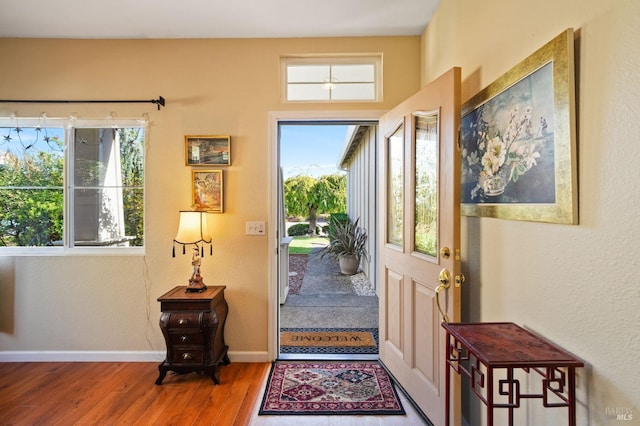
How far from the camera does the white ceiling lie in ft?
6.98

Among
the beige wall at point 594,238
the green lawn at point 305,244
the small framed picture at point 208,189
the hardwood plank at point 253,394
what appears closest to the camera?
the beige wall at point 594,238

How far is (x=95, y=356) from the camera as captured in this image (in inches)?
100

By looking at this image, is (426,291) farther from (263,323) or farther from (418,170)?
(263,323)

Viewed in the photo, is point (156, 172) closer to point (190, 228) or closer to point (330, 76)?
point (190, 228)

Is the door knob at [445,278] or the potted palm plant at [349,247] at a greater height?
the door knob at [445,278]

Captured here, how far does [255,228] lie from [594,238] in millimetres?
2140

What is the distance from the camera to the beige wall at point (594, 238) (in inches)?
33.8

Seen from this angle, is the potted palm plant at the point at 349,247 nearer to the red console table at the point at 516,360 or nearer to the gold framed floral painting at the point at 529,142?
the gold framed floral painting at the point at 529,142

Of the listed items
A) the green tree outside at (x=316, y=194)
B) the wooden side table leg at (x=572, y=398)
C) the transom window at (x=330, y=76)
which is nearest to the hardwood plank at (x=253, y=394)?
the wooden side table leg at (x=572, y=398)

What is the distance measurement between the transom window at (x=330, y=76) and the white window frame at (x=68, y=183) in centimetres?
134

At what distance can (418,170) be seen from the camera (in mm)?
1944

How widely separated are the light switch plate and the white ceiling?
1604 mm

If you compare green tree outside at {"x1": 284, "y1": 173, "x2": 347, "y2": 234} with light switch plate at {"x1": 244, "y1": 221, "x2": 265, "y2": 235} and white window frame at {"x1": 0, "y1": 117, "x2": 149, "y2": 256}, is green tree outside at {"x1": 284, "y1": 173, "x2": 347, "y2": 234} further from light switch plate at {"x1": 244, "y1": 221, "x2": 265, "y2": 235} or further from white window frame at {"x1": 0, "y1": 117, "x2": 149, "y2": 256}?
light switch plate at {"x1": 244, "y1": 221, "x2": 265, "y2": 235}

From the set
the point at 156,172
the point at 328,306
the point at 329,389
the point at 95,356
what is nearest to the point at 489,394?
the point at 329,389
